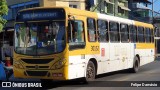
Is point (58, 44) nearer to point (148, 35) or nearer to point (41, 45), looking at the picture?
point (41, 45)

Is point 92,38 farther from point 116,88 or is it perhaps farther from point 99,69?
point 116,88

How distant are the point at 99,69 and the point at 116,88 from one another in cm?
261

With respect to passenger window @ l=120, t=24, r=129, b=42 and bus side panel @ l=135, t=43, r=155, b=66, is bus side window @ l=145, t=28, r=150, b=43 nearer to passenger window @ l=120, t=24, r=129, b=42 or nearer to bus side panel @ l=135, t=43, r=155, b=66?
bus side panel @ l=135, t=43, r=155, b=66

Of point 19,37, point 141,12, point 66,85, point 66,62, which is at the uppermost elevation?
point 141,12

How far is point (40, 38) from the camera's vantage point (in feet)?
44.3

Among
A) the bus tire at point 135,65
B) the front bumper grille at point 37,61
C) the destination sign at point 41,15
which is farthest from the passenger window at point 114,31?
the front bumper grille at point 37,61

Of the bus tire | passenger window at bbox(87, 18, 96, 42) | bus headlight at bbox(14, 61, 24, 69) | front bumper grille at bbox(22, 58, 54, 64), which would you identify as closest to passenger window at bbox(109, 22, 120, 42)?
passenger window at bbox(87, 18, 96, 42)

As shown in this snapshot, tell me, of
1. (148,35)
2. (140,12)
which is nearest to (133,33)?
(148,35)

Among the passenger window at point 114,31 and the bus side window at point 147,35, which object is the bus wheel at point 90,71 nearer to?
the passenger window at point 114,31

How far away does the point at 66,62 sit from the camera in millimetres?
13242

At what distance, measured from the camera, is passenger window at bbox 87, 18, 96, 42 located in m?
15.0

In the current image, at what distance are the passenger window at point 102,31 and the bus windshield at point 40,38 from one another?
120 inches

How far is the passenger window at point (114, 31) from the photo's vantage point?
17.4 m

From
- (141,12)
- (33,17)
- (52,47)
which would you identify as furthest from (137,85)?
(141,12)
